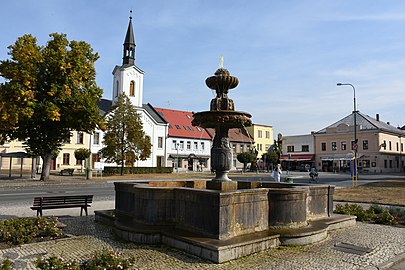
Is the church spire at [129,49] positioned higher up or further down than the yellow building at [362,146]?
higher up

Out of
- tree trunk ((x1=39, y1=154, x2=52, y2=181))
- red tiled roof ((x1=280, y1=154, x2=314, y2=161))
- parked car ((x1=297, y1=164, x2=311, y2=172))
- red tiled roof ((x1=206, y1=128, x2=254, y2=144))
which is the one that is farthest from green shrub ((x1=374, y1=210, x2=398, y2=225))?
red tiled roof ((x1=280, y1=154, x2=314, y2=161))

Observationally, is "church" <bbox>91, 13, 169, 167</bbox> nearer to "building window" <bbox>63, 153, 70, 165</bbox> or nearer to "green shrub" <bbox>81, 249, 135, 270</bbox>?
"building window" <bbox>63, 153, 70, 165</bbox>

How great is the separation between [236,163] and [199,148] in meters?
11.2

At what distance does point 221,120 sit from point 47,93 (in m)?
22.7

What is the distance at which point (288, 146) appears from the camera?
3241 inches

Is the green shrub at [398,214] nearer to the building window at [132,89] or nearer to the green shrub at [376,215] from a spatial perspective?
the green shrub at [376,215]

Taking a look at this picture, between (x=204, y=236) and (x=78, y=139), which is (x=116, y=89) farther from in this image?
(x=204, y=236)

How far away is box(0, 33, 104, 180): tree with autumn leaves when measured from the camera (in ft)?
85.0

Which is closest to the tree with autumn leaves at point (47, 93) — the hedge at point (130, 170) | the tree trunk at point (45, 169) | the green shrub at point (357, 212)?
the tree trunk at point (45, 169)

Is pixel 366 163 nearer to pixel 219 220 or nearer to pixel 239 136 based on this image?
pixel 239 136

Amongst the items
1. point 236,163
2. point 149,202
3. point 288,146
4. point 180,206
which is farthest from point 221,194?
point 288,146

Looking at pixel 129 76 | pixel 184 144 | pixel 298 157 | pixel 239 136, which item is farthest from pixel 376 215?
pixel 298 157

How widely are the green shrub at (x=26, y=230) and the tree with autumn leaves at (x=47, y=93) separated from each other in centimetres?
1897

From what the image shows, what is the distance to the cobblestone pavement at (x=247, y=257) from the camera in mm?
6375
